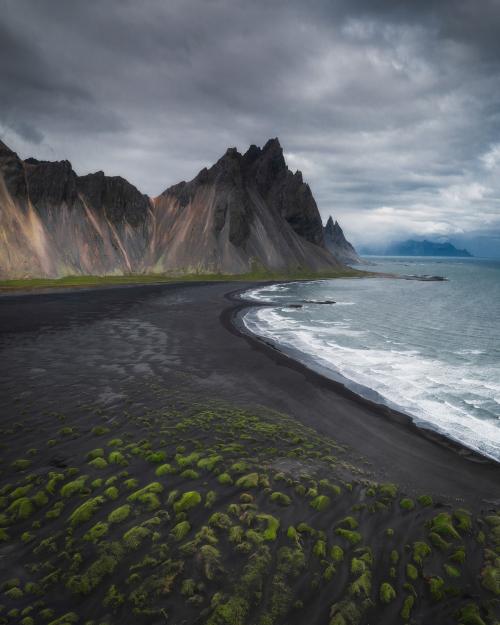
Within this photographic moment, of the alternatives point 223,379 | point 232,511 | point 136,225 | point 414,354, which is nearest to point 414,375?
point 414,354

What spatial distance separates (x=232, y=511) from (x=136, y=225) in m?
163

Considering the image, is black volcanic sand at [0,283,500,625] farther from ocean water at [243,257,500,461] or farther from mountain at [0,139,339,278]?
mountain at [0,139,339,278]

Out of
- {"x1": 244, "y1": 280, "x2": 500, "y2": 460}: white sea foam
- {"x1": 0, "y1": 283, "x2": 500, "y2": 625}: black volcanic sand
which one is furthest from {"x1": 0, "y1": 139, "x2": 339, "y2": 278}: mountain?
{"x1": 0, "y1": 283, "x2": 500, "y2": 625}: black volcanic sand

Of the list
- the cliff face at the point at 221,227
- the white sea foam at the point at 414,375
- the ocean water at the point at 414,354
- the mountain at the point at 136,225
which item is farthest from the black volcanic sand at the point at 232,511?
the cliff face at the point at 221,227

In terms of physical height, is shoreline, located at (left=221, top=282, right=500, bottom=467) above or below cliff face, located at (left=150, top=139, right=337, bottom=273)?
below

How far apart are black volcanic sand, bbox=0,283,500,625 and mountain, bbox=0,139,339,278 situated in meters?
108

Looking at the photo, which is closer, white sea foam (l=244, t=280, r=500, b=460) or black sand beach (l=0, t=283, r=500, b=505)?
black sand beach (l=0, t=283, r=500, b=505)

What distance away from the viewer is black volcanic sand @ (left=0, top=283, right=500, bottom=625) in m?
8.20

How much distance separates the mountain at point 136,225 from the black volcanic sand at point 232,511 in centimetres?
10751

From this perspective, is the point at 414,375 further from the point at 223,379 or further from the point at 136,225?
the point at 136,225

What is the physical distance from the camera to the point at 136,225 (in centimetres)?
15850

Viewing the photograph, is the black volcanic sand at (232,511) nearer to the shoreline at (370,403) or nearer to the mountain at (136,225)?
the shoreline at (370,403)

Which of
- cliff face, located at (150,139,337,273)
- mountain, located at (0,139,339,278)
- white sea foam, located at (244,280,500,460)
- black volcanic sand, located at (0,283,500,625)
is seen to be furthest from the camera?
cliff face, located at (150,139,337,273)

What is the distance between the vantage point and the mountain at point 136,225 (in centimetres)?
11350
